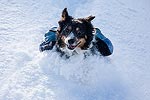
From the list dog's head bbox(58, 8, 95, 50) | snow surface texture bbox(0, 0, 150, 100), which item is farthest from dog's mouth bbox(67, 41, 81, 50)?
snow surface texture bbox(0, 0, 150, 100)

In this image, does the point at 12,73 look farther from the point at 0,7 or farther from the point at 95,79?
the point at 0,7

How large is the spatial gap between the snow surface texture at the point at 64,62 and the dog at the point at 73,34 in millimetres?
316

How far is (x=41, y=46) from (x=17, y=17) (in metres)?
1.41

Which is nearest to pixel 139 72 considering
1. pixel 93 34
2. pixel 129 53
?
pixel 129 53

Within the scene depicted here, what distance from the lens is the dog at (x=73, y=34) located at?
4.70 meters

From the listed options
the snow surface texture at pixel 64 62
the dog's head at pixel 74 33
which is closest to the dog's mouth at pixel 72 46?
the dog's head at pixel 74 33

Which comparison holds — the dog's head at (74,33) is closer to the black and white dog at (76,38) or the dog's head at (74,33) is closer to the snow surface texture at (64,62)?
the black and white dog at (76,38)

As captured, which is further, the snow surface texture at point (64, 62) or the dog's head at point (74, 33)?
the snow surface texture at point (64, 62)

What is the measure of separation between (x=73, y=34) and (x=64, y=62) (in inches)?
26.3

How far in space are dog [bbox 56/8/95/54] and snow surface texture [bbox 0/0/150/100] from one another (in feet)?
1.04

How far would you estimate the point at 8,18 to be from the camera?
6391 millimetres

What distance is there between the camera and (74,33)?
4762 millimetres

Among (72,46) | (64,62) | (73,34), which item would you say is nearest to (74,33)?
(73,34)

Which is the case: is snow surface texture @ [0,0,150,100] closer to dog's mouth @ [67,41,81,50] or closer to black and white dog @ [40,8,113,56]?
black and white dog @ [40,8,113,56]
